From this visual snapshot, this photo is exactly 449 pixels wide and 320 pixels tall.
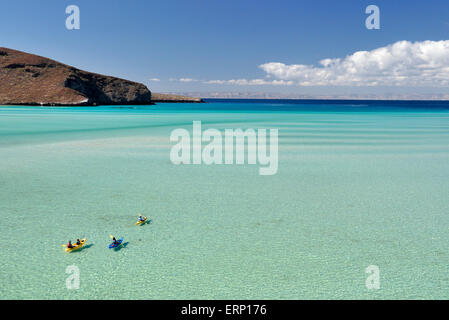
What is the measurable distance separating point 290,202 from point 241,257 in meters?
3.87

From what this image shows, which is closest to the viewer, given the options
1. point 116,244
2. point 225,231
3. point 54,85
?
point 116,244

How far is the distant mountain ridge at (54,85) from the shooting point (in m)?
112

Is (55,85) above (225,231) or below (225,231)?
above

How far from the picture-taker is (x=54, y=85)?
4722 inches

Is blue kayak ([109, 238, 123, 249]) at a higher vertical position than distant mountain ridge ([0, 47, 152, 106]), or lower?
lower

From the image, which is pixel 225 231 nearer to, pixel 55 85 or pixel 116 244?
pixel 116 244

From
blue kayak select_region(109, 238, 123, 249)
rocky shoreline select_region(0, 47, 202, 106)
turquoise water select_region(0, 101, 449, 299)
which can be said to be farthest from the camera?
rocky shoreline select_region(0, 47, 202, 106)

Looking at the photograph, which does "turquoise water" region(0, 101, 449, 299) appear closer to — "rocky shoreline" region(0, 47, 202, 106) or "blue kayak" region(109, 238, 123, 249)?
"blue kayak" region(109, 238, 123, 249)

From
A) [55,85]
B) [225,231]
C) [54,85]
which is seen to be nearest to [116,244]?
[225,231]

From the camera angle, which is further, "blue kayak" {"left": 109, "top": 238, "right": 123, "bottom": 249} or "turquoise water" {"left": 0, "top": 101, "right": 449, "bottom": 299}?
"blue kayak" {"left": 109, "top": 238, "right": 123, "bottom": 249}

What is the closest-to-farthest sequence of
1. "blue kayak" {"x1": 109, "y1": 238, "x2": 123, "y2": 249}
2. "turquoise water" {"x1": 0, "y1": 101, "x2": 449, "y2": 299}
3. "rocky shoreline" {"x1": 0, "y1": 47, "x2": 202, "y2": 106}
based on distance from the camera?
"turquoise water" {"x1": 0, "y1": 101, "x2": 449, "y2": 299}
"blue kayak" {"x1": 109, "y1": 238, "x2": 123, "y2": 249}
"rocky shoreline" {"x1": 0, "y1": 47, "x2": 202, "y2": 106}

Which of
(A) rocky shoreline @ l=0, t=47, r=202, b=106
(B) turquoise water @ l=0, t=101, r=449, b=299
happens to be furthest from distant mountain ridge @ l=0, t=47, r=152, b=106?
(B) turquoise water @ l=0, t=101, r=449, b=299

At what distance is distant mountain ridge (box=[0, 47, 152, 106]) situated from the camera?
11200 centimetres
